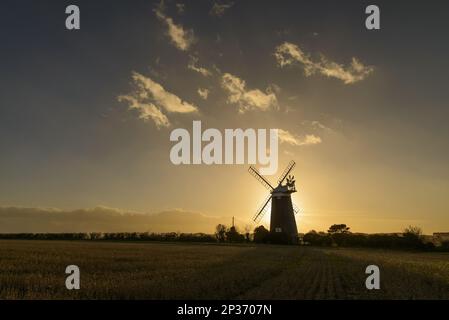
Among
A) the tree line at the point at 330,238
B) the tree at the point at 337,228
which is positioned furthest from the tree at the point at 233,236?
the tree at the point at 337,228

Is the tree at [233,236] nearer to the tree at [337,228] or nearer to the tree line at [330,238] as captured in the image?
the tree line at [330,238]

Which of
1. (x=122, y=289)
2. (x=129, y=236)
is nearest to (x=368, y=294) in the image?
(x=122, y=289)

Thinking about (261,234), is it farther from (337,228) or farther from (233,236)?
(337,228)

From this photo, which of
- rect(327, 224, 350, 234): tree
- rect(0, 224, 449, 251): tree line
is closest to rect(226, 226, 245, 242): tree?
rect(0, 224, 449, 251): tree line

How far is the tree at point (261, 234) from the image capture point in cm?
8876

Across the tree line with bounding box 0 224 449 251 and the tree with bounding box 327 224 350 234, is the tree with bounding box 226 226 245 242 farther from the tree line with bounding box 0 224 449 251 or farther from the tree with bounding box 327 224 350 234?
the tree with bounding box 327 224 350 234

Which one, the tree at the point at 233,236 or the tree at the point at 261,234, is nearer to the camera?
the tree at the point at 261,234

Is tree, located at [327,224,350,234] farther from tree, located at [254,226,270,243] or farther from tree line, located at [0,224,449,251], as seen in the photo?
tree, located at [254,226,270,243]

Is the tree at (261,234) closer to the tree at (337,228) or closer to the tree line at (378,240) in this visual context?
the tree line at (378,240)

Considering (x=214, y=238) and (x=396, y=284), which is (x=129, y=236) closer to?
(x=214, y=238)

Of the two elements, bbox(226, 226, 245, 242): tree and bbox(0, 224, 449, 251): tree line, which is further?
bbox(226, 226, 245, 242): tree

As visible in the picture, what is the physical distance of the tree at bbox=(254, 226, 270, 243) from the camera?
291ft

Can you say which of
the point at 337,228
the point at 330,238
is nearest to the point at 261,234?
the point at 330,238
